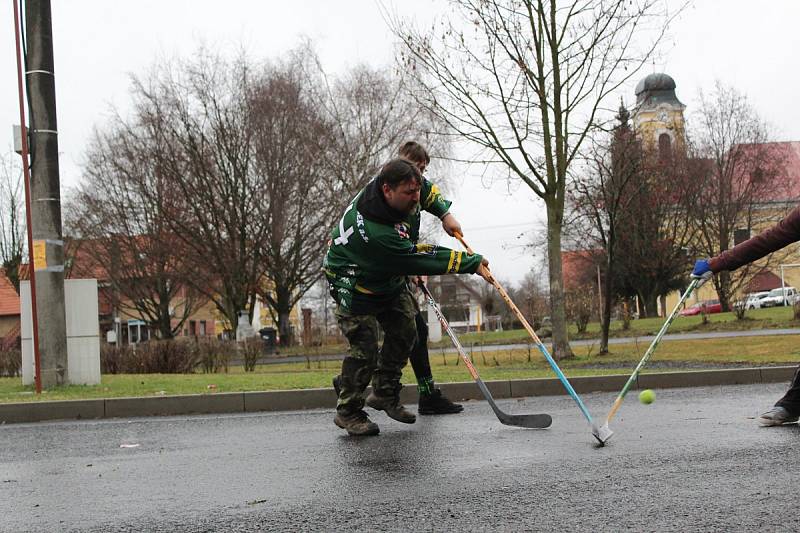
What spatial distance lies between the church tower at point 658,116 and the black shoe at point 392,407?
1153 centimetres

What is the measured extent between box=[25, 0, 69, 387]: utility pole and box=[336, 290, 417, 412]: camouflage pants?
575 cm

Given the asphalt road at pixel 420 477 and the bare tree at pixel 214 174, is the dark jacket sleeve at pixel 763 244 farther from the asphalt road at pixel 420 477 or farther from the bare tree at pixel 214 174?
the bare tree at pixel 214 174

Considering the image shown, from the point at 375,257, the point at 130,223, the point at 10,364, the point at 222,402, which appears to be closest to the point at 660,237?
the point at 130,223

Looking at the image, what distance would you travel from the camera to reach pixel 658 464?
4.56 m

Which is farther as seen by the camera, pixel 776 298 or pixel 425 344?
pixel 776 298

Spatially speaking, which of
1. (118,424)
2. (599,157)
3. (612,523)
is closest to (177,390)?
(118,424)

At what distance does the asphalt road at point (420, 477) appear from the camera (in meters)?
3.62

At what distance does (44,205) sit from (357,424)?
257 inches

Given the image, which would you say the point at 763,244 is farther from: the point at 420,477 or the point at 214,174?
the point at 214,174

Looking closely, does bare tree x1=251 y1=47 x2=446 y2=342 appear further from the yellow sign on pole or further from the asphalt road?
the asphalt road

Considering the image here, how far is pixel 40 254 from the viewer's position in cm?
1087

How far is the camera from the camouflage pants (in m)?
6.34

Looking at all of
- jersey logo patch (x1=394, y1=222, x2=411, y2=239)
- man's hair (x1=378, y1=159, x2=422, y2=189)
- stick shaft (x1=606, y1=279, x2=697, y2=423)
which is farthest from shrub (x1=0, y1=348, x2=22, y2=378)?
stick shaft (x1=606, y1=279, x2=697, y2=423)

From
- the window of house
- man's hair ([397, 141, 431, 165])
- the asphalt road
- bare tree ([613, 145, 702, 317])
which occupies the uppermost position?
the window of house
